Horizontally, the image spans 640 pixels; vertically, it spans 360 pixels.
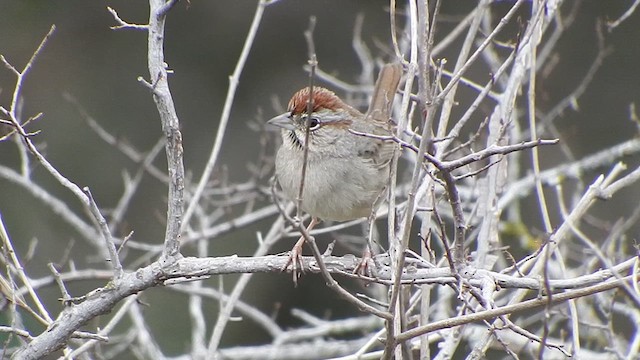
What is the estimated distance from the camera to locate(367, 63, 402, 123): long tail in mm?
4992

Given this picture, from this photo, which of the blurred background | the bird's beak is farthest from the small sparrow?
the blurred background

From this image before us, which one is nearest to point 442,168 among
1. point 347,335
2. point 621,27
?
point 347,335

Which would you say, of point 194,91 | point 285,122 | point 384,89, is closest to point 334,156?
point 285,122

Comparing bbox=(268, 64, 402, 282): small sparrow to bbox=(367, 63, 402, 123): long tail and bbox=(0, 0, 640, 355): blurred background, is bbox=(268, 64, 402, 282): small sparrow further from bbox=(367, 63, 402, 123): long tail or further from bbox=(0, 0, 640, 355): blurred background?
bbox=(0, 0, 640, 355): blurred background

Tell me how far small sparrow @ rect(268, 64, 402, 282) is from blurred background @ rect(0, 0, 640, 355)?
416 centimetres

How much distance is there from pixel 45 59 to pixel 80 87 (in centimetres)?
49

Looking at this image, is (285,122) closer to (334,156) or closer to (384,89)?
(334,156)

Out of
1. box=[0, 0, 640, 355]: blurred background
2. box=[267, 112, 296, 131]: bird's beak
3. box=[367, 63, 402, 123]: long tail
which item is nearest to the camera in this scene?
box=[267, 112, 296, 131]: bird's beak

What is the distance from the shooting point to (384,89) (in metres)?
5.07

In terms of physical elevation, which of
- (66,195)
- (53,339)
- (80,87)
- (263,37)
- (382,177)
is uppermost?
(263,37)

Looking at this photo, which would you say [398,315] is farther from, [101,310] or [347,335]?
[347,335]

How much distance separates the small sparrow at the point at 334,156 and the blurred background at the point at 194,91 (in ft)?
13.6

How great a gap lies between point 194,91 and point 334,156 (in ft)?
19.7

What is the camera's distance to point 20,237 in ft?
29.7
